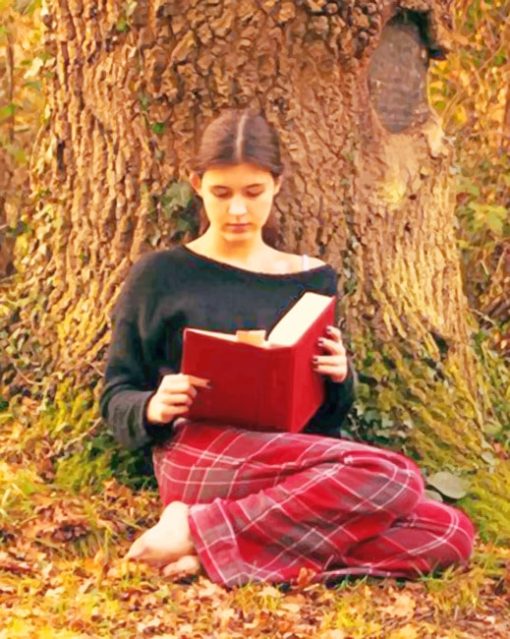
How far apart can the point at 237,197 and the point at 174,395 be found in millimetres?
658

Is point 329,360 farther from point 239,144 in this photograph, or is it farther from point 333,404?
point 239,144

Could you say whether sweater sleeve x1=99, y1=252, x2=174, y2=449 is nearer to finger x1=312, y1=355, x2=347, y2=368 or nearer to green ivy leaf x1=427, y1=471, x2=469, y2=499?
finger x1=312, y1=355, x2=347, y2=368

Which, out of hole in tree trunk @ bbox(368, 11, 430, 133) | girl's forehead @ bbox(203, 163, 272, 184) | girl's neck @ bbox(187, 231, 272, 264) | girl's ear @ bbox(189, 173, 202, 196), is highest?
hole in tree trunk @ bbox(368, 11, 430, 133)

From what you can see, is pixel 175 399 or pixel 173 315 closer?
pixel 175 399

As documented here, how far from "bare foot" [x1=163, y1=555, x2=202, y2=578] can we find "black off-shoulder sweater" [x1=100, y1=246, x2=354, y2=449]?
44 cm

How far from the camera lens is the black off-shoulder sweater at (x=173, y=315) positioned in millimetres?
4789

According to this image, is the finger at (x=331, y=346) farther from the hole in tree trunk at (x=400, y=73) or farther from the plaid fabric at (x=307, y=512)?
the hole in tree trunk at (x=400, y=73)

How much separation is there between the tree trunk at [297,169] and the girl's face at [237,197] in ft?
1.55

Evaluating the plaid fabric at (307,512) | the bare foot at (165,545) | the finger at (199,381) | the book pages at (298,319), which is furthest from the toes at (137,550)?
the book pages at (298,319)

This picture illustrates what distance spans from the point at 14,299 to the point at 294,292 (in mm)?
1375

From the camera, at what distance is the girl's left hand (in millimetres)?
4633

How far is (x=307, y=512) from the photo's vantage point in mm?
4430

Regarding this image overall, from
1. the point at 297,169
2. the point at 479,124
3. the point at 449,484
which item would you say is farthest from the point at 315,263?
the point at 479,124

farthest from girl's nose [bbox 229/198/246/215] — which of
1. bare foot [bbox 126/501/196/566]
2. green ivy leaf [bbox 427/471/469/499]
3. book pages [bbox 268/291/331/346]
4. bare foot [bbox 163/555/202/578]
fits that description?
green ivy leaf [bbox 427/471/469/499]
